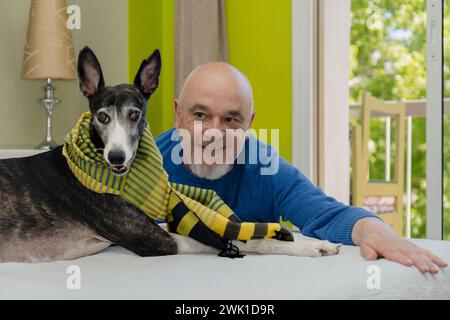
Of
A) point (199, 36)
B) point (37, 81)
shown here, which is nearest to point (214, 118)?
point (199, 36)

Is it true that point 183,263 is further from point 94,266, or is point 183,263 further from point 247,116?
point 247,116

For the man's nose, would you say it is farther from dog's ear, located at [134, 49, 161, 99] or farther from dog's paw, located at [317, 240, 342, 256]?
dog's paw, located at [317, 240, 342, 256]

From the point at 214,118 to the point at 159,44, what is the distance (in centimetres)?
224

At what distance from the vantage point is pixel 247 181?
1.79 metres

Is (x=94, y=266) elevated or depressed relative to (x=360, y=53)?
depressed

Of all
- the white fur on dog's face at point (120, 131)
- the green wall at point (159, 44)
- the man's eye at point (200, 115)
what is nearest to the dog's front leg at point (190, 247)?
the white fur on dog's face at point (120, 131)

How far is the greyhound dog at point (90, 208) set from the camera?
4.67 feet

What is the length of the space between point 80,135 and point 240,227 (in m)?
0.43

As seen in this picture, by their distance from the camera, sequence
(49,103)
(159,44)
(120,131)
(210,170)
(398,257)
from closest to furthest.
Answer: (398,257), (120,131), (210,170), (49,103), (159,44)

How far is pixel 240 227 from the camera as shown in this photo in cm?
141

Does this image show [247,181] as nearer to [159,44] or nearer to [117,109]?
[117,109]

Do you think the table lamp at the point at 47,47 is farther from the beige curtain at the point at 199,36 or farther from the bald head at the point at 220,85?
the bald head at the point at 220,85

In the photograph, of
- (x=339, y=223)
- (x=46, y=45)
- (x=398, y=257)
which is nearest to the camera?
A: (x=398, y=257)
